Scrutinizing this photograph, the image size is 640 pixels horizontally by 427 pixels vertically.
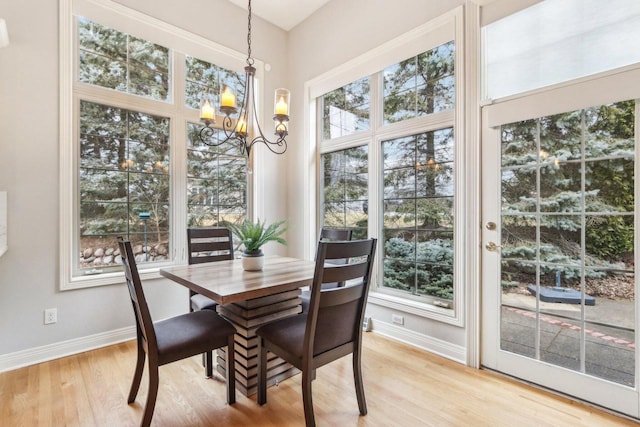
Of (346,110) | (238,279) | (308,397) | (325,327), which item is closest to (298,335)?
(325,327)

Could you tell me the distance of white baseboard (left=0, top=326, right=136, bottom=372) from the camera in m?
2.28

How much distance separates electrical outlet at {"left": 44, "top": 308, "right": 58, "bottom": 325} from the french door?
336cm

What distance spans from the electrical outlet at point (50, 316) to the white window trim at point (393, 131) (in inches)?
93.2

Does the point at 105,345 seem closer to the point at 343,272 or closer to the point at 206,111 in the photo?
the point at 206,111

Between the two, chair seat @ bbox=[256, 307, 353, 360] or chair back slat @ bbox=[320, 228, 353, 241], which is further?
chair back slat @ bbox=[320, 228, 353, 241]

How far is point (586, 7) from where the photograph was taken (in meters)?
1.91

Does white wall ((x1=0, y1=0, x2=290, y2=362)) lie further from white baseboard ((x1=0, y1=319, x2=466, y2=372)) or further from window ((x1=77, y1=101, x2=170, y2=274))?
window ((x1=77, y1=101, x2=170, y2=274))

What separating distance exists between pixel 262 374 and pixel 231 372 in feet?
0.61

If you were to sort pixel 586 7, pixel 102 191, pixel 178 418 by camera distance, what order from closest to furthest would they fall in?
pixel 178 418 → pixel 586 7 → pixel 102 191

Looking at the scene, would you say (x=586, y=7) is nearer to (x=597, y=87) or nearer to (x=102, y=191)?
(x=597, y=87)

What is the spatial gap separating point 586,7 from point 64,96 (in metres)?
3.79

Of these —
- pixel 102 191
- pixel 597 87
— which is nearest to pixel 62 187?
pixel 102 191

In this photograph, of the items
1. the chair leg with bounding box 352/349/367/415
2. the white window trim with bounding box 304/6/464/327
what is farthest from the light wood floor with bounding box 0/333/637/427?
the white window trim with bounding box 304/6/464/327

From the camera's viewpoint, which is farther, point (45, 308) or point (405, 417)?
point (45, 308)
